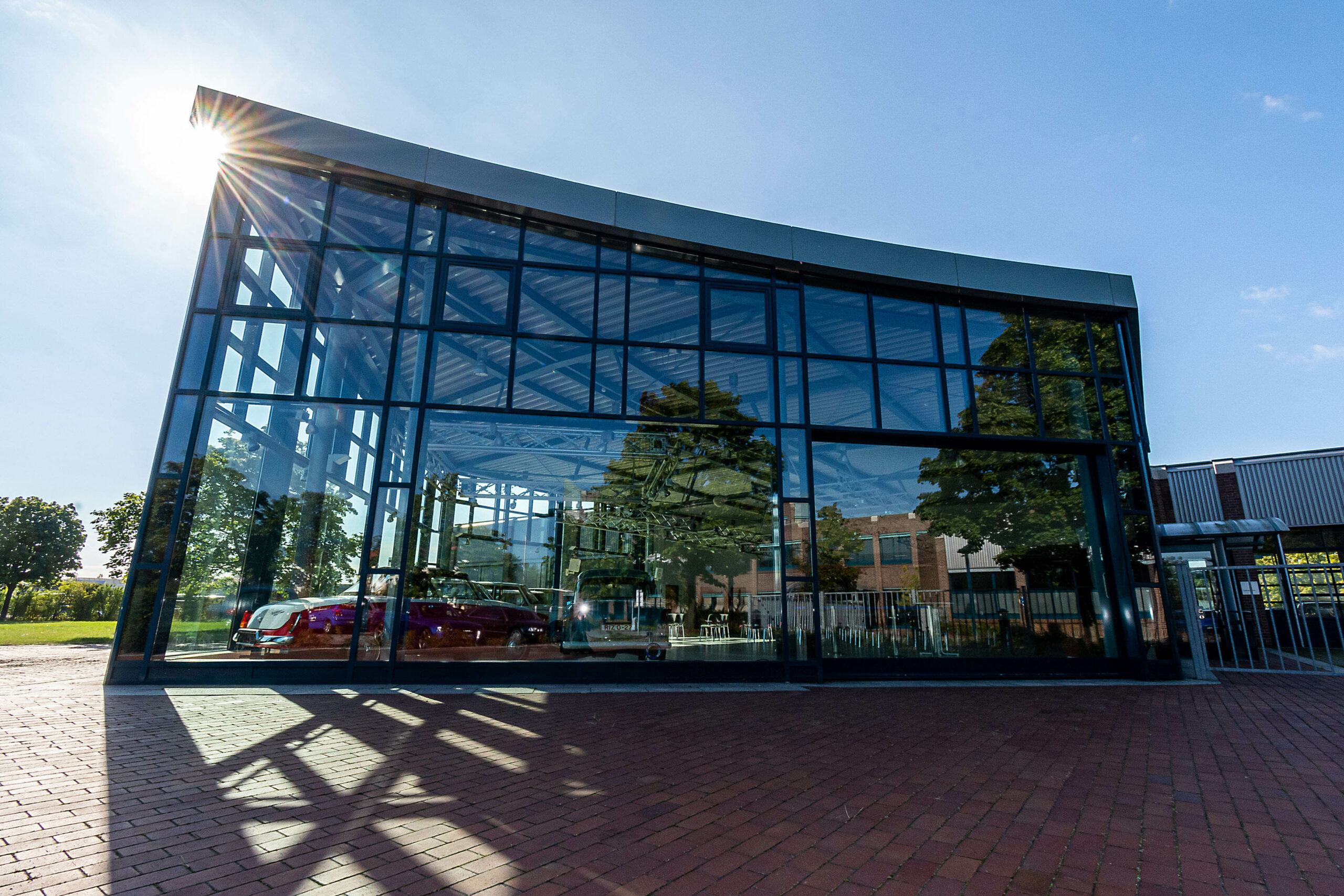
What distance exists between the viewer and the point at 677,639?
32.0 feet

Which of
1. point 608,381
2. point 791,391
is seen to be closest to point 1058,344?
point 791,391

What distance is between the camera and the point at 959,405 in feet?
36.5

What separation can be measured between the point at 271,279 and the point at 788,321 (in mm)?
7959

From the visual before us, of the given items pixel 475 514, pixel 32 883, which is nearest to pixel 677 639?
pixel 475 514

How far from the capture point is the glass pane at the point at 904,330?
1119cm

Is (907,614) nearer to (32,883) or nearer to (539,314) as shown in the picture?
(539,314)

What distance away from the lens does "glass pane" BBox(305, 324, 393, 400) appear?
966cm

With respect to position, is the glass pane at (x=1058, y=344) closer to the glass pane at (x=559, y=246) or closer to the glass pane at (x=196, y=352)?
the glass pane at (x=559, y=246)

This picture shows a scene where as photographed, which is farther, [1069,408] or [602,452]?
[1069,408]

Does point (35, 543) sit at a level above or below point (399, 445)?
above

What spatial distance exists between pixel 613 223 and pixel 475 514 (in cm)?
491

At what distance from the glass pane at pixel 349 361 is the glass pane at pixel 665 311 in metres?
3.72

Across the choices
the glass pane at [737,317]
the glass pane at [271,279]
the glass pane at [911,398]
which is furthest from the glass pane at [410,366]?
the glass pane at [911,398]

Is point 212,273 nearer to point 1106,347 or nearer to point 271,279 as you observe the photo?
point 271,279
